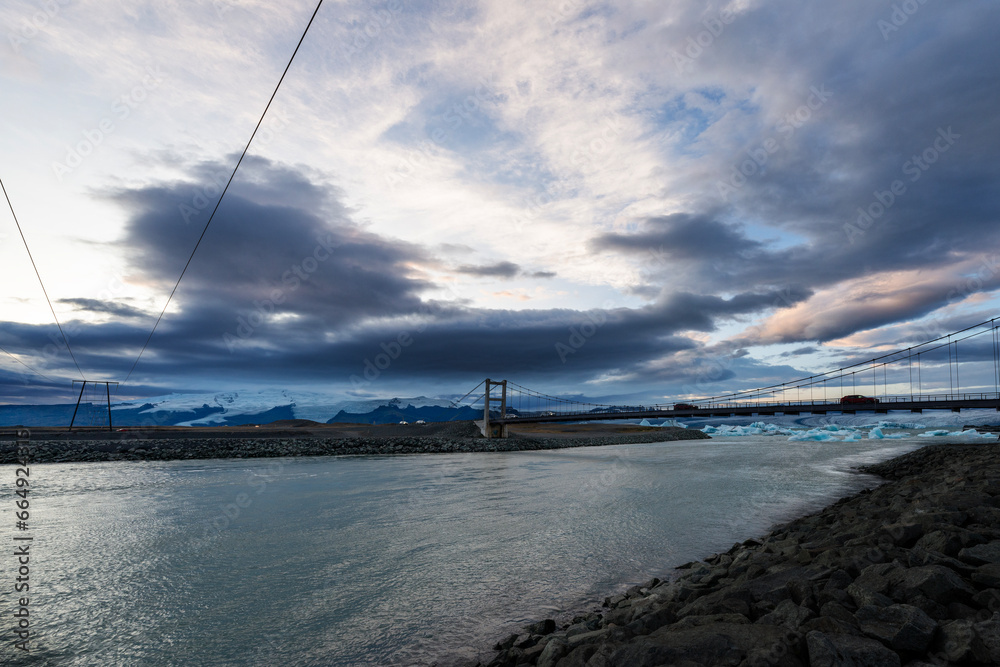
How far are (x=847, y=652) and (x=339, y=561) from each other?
880 cm

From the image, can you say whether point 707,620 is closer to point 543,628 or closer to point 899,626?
point 899,626

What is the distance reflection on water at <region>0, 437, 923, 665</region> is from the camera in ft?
20.4

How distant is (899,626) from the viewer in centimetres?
362

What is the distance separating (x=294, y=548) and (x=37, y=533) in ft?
25.3

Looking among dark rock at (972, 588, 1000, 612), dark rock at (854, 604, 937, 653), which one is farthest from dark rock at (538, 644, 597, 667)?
dark rock at (972, 588, 1000, 612)

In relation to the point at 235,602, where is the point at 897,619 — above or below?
above

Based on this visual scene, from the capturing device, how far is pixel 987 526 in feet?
22.0

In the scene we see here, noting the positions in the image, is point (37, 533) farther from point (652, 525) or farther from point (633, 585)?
point (652, 525)

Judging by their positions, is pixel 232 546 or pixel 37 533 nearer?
pixel 232 546

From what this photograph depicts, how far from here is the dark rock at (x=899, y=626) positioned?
3467 mm

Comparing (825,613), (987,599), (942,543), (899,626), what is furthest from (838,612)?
(942,543)

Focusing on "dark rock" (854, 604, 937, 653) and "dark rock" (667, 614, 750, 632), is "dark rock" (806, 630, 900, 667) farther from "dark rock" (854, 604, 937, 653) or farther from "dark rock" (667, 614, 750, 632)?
"dark rock" (667, 614, 750, 632)

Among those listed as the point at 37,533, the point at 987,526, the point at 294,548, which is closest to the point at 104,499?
the point at 37,533

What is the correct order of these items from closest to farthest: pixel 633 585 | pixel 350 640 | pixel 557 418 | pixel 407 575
Answer: 1. pixel 350 640
2. pixel 633 585
3. pixel 407 575
4. pixel 557 418
